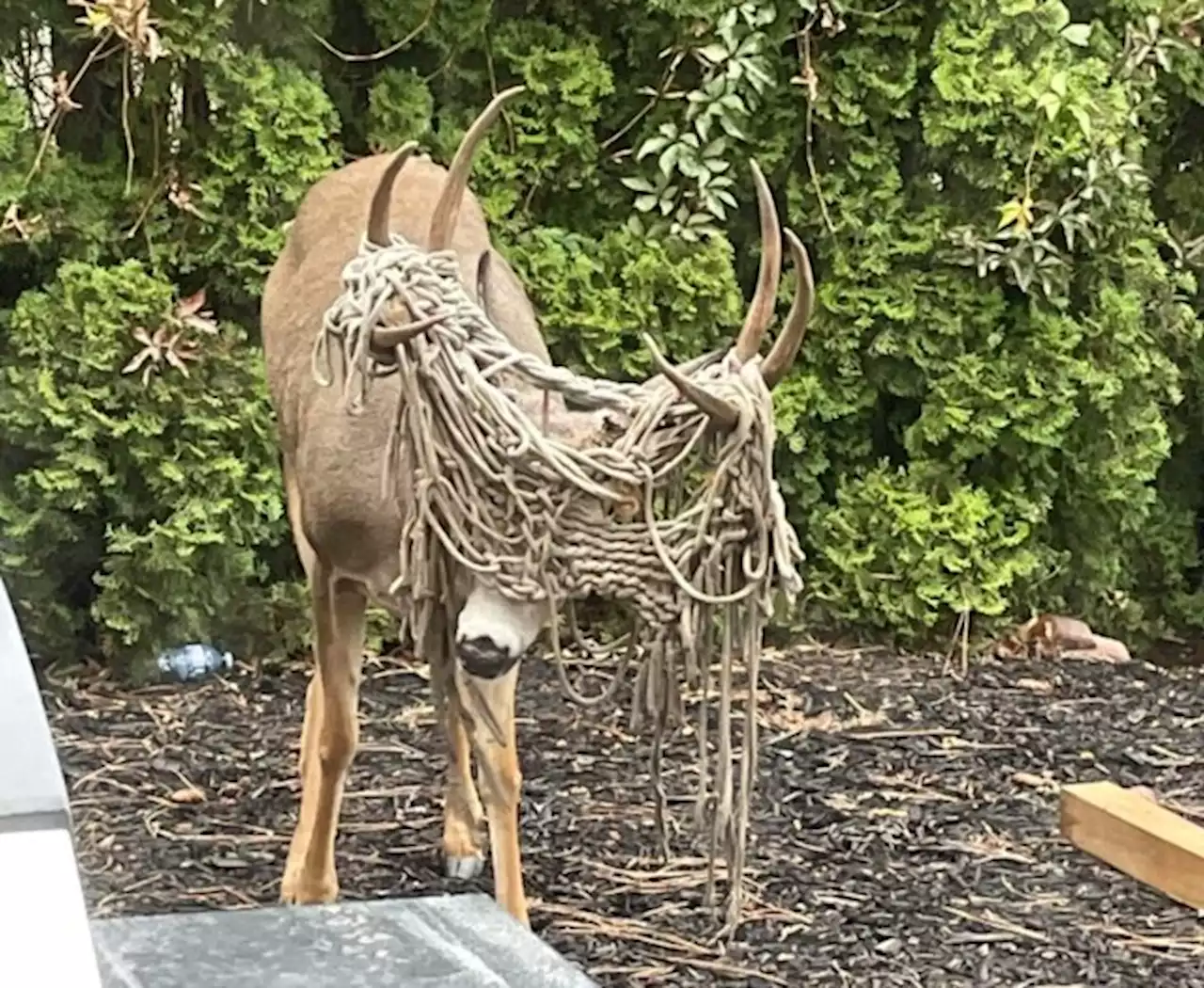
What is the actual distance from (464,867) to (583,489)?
945 mm

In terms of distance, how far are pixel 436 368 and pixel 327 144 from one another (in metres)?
1.15

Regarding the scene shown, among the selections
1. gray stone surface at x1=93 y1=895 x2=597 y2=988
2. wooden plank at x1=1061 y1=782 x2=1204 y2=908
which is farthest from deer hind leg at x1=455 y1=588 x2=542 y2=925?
wooden plank at x1=1061 y1=782 x2=1204 y2=908

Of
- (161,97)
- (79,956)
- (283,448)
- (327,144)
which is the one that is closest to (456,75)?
(327,144)

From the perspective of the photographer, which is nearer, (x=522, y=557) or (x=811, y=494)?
(x=522, y=557)

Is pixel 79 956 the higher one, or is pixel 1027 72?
pixel 1027 72

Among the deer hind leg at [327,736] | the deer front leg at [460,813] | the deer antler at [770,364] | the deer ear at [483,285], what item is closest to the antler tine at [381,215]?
the deer ear at [483,285]

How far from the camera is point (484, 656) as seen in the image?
6.15ft

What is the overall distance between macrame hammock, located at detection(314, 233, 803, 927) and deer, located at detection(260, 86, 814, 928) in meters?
0.02

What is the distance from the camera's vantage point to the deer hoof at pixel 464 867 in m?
2.56

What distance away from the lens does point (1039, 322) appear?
350cm

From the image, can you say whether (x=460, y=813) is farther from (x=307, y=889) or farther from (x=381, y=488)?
(x=381, y=488)

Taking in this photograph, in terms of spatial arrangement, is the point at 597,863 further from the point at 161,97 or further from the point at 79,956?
the point at 79,956

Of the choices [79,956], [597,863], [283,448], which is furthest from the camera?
[597,863]

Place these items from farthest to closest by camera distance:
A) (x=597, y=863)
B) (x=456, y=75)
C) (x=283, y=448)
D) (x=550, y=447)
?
1. (x=456, y=75)
2. (x=597, y=863)
3. (x=283, y=448)
4. (x=550, y=447)
